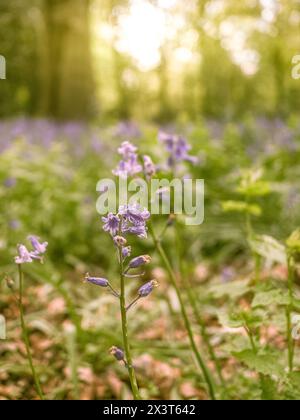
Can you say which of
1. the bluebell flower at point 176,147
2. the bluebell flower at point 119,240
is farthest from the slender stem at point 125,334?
the bluebell flower at point 176,147

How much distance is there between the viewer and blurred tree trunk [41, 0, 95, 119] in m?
9.83

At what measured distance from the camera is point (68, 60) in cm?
1023

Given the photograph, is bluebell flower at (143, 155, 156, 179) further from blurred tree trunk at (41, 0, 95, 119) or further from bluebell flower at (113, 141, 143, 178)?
blurred tree trunk at (41, 0, 95, 119)

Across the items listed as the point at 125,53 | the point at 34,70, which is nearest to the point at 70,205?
the point at 34,70

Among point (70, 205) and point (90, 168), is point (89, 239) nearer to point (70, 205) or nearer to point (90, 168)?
point (70, 205)

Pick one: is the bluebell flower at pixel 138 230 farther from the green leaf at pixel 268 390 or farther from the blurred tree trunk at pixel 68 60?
the blurred tree trunk at pixel 68 60

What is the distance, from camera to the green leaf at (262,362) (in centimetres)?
134

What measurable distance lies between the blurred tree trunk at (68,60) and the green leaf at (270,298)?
884cm

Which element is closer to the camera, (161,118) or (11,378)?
(11,378)

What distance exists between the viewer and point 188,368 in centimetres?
226

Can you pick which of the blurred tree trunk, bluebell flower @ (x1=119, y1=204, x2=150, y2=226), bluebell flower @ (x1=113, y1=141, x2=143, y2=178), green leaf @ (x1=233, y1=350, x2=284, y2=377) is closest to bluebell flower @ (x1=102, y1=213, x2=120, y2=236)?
Answer: bluebell flower @ (x1=119, y1=204, x2=150, y2=226)

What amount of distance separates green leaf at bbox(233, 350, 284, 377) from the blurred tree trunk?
8.90 meters
